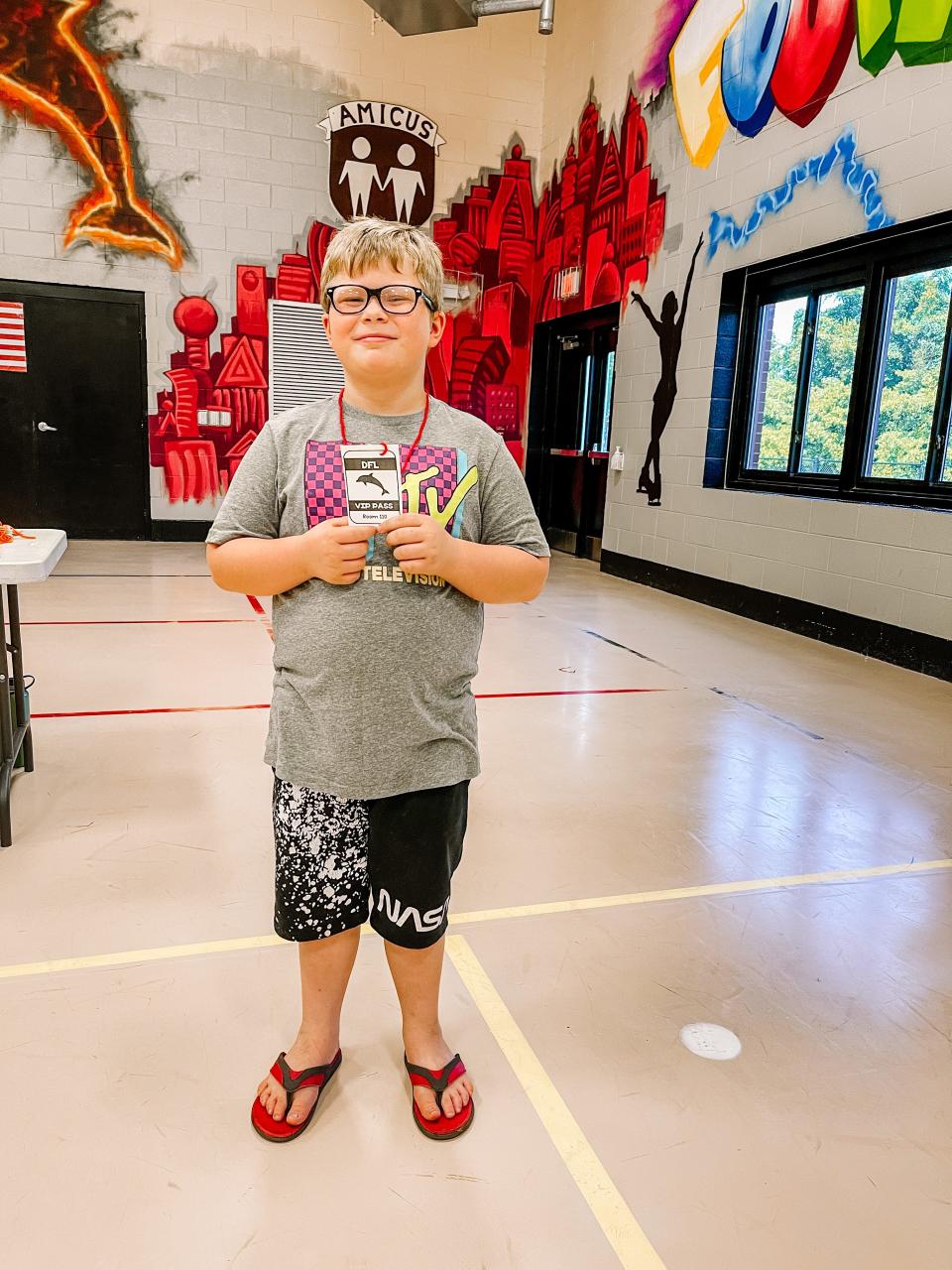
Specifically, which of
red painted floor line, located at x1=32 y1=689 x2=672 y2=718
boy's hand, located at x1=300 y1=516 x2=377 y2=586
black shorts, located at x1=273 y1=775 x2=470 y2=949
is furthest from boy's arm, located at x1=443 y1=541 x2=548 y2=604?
red painted floor line, located at x1=32 y1=689 x2=672 y2=718

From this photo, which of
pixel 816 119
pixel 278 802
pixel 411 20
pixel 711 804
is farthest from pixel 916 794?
pixel 411 20

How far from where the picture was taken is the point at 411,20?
6602 millimetres

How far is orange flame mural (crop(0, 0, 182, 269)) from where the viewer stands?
666 centimetres

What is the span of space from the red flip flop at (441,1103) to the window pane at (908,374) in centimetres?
386

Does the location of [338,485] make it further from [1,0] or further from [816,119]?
[1,0]

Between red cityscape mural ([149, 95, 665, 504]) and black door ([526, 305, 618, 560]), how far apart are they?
0.51 feet

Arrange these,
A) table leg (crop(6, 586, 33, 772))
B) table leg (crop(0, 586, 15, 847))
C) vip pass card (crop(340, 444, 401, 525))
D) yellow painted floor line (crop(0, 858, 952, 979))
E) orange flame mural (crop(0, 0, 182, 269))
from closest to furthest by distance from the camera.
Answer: vip pass card (crop(340, 444, 401, 525)) → yellow painted floor line (crop(0, 858, 952, 979)) → table leg (crop(0, 586, 15, 847)) → table leg (crop(6, 586, 33, 772)) → orange flame mural (crop(0, 0, 182, 269))

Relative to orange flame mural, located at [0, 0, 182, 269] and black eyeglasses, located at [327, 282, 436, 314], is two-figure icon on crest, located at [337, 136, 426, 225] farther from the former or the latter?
black eyeglasses, located at [327, 282, 436, 314]

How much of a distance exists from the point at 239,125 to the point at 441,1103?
791 cm

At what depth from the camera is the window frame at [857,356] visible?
13.4ft

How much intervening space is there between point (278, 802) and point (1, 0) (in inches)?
312

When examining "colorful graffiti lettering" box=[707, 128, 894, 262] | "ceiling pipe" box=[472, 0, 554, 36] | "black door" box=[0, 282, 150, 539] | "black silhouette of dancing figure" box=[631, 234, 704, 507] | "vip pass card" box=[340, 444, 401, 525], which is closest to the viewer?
"vip pass card" box=[340, 444, 401, 525]

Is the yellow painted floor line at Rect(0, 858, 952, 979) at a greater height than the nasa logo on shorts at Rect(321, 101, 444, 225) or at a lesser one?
lesser

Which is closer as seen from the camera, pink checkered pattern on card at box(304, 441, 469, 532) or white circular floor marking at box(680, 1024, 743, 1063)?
pink checkered pattern on card at box(304, 441, 469, 532)
